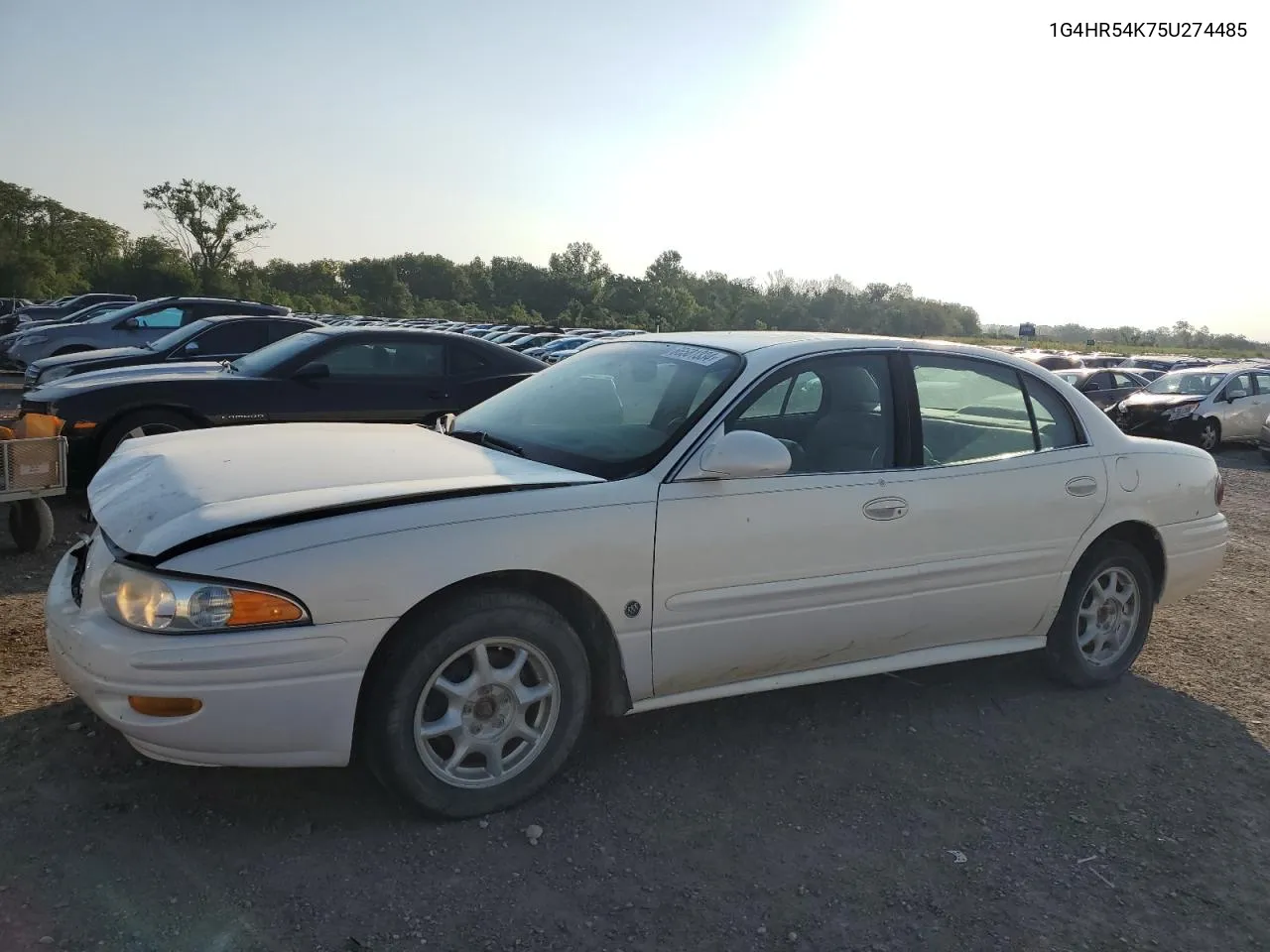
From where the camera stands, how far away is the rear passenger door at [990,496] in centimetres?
397

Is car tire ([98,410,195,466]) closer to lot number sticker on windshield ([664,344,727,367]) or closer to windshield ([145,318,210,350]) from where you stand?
windshield ([145,318,210,350])

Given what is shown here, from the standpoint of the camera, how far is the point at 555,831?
313 centimetres

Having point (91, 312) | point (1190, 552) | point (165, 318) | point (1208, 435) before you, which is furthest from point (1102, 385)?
point (91, 312)

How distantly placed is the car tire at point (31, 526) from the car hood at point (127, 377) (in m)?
1.54

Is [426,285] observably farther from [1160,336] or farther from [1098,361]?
[1160,336]

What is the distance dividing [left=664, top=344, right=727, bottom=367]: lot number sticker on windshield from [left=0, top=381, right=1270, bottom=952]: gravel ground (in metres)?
1.46

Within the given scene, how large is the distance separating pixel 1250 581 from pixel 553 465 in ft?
19.0

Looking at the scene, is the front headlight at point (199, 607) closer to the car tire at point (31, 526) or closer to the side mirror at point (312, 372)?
the car tire at point (31, 526)

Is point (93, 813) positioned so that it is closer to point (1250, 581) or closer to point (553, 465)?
point (553, 465)

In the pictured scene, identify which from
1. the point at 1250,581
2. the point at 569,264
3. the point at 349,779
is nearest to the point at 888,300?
the point at 569,264

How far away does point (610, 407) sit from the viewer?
13.0 ft

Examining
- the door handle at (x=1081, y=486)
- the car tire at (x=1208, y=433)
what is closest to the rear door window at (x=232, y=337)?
the door handle at (x=1081, y=486)

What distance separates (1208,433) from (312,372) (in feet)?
49.2

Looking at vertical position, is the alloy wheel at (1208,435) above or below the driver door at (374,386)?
below
